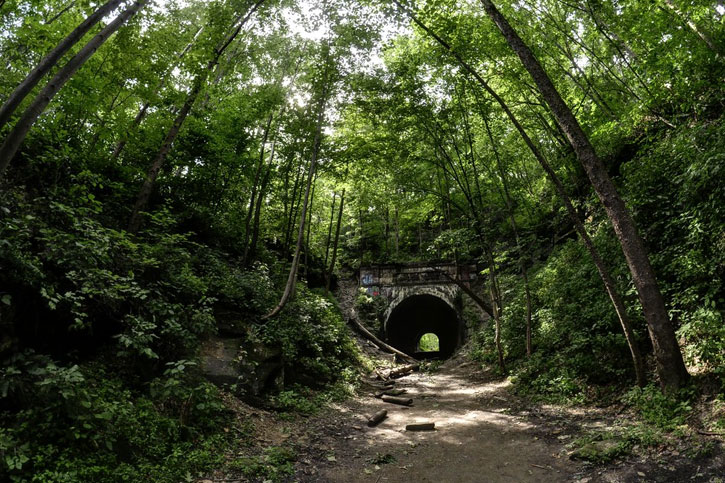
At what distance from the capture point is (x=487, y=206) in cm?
1510

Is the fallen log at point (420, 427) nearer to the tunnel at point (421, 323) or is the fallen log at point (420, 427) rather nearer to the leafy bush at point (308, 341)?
the leafy bush at point (308, 341)

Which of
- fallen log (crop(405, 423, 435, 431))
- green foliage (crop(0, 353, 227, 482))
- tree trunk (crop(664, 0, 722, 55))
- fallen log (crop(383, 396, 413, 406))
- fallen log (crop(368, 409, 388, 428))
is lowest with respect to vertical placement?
fallen log (crop(383, 396, 413, 406))

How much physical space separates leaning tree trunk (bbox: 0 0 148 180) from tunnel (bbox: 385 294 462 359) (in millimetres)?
17570

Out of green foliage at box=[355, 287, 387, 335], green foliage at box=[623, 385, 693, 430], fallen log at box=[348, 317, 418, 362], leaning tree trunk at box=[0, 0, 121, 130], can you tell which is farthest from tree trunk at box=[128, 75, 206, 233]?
green foliage at box=[355, 287, 387, 335]

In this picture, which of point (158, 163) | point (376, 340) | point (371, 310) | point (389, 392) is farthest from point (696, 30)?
point (371, 310)

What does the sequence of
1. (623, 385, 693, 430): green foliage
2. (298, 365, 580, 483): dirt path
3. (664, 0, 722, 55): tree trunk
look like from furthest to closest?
1. (664, 0, 722, 55): tree trunk
2. (298, 365, 580, 483): dirt path
3. (623, 385, 693, 430): green foliage

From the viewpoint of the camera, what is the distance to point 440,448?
5887mm

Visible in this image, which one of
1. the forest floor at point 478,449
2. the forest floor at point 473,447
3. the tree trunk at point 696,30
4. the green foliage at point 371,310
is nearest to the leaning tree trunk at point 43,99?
the forest floor at point 473,447

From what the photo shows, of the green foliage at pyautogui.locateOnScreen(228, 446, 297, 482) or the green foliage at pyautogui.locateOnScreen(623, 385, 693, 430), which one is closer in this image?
the green foliage at pyautogui.locateOnScreen(228, 446, 297, 482)

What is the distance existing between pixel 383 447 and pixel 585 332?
5270 mm

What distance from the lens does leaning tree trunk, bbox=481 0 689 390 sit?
5117mm

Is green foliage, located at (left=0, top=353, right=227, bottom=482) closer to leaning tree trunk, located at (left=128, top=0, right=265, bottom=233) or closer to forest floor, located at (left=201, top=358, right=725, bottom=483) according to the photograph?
forest floor, located at (left=201, top=358, right=725, bottom=483)

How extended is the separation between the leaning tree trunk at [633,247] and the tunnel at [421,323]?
48.5ft

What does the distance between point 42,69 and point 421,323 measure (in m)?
24.7
